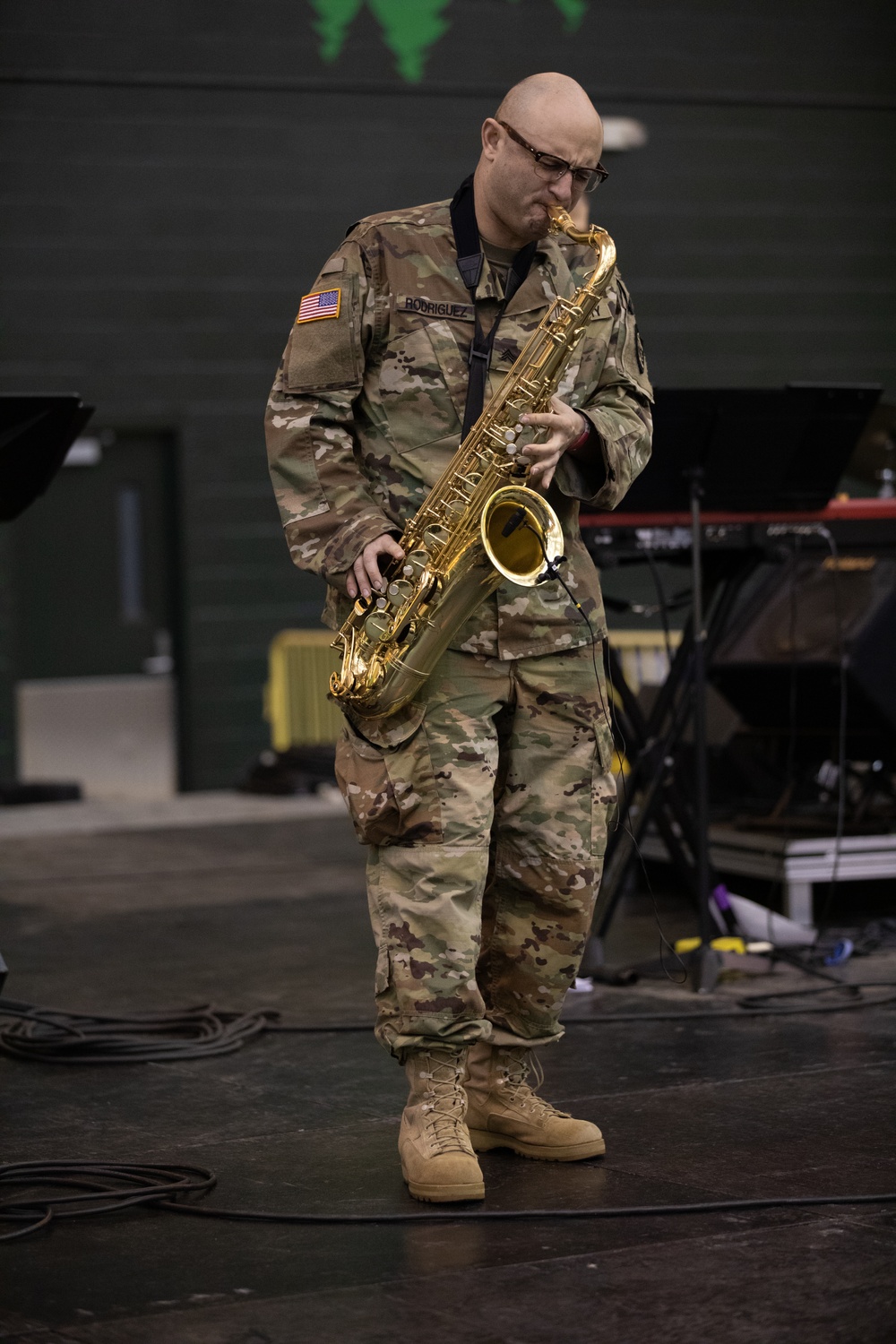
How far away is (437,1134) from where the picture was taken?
2.68 m

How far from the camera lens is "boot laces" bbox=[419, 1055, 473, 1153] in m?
2.69

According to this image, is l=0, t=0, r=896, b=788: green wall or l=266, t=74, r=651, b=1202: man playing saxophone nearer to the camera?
l=266, t=74, r=651, b=1202: man playing saxophone

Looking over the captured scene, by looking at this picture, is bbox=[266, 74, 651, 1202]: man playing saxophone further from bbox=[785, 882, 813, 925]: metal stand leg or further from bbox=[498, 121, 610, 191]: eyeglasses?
bbox=[785, 882, 813, 925]: metal stand leg

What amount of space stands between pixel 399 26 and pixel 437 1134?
31.4 ft

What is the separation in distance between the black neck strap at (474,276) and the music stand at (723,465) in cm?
120

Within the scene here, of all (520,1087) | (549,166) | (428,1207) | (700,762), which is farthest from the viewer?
(700,762)

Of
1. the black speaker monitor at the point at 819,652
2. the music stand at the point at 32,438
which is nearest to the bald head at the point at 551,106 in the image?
the music stand at the point at 32,438

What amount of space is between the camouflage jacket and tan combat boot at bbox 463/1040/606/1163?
73cm

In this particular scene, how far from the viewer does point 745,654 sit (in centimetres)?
539

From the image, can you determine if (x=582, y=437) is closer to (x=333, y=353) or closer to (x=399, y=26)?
(x=333, y=353)

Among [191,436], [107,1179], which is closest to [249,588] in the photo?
[191,436]

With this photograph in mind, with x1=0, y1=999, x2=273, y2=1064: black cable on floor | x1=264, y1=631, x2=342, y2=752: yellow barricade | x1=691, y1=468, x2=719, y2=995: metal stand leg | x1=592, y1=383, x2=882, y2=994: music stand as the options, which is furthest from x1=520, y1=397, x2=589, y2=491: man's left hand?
x1=264, y1=631, x2=342, y2=752: yellow barricade

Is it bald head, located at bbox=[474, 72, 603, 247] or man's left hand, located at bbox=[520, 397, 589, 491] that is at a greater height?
bald head, located at bbox=[474, 72, 603, 247]

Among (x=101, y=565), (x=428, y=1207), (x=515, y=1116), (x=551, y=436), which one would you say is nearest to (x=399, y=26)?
(x=101, y=565)
